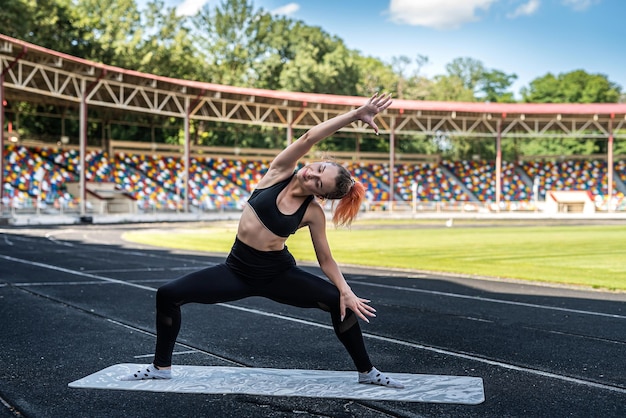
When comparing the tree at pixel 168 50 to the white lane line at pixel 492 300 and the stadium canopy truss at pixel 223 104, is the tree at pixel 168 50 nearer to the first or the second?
the stadium canopy truss at pixel 223 104

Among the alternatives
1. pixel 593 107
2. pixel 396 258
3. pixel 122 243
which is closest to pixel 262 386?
pixel 396 258

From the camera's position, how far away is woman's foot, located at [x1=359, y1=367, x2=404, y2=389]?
196 inches

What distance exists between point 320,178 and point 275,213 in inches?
17.0

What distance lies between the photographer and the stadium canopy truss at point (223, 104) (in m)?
39.7

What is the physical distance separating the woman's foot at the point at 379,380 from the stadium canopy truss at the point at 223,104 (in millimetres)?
34479

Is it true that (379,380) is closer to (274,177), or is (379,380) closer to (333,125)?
(274,177)

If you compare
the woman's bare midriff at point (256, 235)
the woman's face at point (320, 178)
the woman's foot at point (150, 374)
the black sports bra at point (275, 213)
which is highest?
the woman's face at point (320, 178)

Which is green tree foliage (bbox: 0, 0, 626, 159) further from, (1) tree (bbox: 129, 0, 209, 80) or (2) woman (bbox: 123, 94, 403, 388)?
(2) woman (bbox: 123, 94, 403, 388)

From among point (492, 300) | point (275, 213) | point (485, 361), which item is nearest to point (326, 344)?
point (485, 361)

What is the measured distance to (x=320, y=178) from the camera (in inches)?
184

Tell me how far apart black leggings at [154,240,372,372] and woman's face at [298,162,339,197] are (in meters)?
0.63

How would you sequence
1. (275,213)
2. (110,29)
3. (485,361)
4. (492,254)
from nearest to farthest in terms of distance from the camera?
(275,213) < (485,361) < (492,254) < (110,29)

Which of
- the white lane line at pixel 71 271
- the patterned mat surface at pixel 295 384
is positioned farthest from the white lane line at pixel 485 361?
the white lane line at pixel 71 271

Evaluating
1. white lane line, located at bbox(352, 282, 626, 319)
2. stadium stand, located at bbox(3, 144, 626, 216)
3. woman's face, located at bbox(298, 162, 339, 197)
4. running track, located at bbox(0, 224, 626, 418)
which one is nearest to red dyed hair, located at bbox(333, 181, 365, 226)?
woman's face, located at bbox(298, 162, 339, 197)
